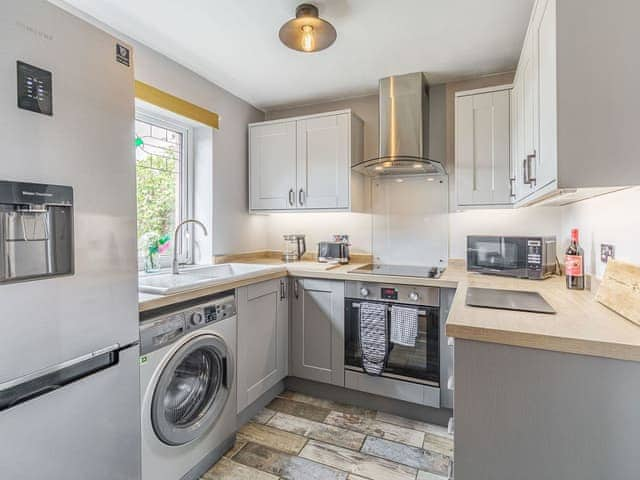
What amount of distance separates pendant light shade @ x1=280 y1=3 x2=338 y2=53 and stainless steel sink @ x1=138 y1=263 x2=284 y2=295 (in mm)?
1299

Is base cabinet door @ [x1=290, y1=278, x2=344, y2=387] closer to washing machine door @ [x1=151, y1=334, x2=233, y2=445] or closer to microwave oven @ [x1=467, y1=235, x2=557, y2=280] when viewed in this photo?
washing machine door @ [x1=151, y1=334, x2=233, y2=445]

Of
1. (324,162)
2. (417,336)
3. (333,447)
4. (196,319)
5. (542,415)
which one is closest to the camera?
(542,415)

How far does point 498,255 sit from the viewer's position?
6.88ft

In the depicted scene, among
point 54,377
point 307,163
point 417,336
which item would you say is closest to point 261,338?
point 417,336

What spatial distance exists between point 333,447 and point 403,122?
7.03 ft

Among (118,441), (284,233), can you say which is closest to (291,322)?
(284,233)

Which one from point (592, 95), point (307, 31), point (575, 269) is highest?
point (307, 31)

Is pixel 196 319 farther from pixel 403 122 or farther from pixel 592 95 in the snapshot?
pixel 403 122

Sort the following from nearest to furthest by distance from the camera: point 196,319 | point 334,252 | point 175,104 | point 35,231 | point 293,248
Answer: point 35,231, point 196,319, point 175,104, point 334,252, point 293,248

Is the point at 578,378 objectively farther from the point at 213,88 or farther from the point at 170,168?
the point at 213,88

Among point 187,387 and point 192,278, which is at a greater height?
point 192,278

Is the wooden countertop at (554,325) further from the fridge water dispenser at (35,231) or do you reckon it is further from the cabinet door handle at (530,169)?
the cabinet door handle at (530,169)

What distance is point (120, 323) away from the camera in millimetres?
1190

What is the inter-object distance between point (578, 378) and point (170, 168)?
2.52 m
